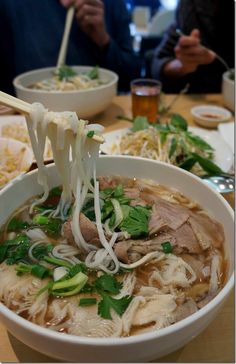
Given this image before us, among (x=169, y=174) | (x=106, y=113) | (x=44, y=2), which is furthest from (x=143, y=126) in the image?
(x=44, y=2)

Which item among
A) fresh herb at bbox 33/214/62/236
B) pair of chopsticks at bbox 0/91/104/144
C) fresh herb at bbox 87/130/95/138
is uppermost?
pair of chopsticks at bbox 0/91/104/144

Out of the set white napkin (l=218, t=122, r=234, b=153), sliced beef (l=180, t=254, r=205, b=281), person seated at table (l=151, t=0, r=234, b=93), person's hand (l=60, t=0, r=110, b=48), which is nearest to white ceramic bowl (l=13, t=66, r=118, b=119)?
white napkin (l=218, t=122, r=234, b=153)

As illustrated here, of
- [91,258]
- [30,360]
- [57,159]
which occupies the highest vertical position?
[57,159]

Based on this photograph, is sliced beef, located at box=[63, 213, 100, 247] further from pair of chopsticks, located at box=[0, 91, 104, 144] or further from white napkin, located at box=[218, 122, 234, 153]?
white napkin, located at box=[218, 122, 234, 153]

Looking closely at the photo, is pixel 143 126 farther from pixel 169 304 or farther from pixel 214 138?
pixel 169 304

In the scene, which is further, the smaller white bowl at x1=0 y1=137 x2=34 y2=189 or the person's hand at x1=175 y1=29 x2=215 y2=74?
the person's hand at x1=175 y1=29 x2=215 y2=74

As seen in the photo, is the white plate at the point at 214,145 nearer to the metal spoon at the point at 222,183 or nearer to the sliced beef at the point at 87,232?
the metal spoon at the point at 222,183

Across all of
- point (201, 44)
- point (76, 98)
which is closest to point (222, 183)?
point (76, 98)

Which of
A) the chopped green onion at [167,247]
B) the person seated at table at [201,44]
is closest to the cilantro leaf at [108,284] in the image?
the chopped green onion at [167,247]
